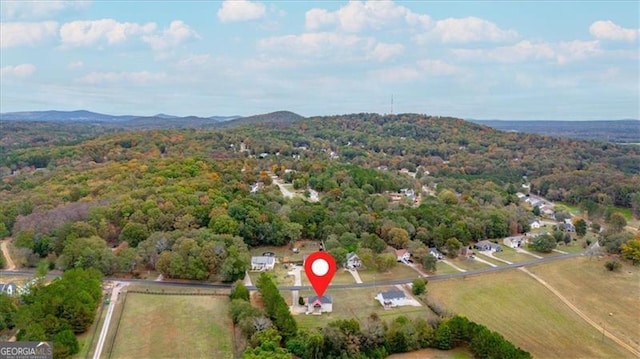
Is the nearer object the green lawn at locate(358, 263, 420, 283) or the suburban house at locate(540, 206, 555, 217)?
the green lawn at locate(358, 263, 420, 283)

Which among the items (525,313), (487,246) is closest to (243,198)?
(487,246)

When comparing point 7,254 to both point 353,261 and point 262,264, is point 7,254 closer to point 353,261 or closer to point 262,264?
point 262,264

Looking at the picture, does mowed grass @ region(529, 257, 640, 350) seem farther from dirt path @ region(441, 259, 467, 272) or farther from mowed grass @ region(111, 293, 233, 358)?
mowed grass @ region(111, 293, 233, 358)

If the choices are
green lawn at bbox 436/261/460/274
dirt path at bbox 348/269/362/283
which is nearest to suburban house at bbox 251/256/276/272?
dirt path at bbox 348/269/362/283

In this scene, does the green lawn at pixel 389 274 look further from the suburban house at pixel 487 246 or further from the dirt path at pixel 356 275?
the suburban house at pixel 487 246

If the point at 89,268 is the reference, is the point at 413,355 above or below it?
below

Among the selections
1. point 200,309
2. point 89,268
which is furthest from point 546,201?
point 89,268

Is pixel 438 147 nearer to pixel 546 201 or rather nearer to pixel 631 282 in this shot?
pixel 546 201
